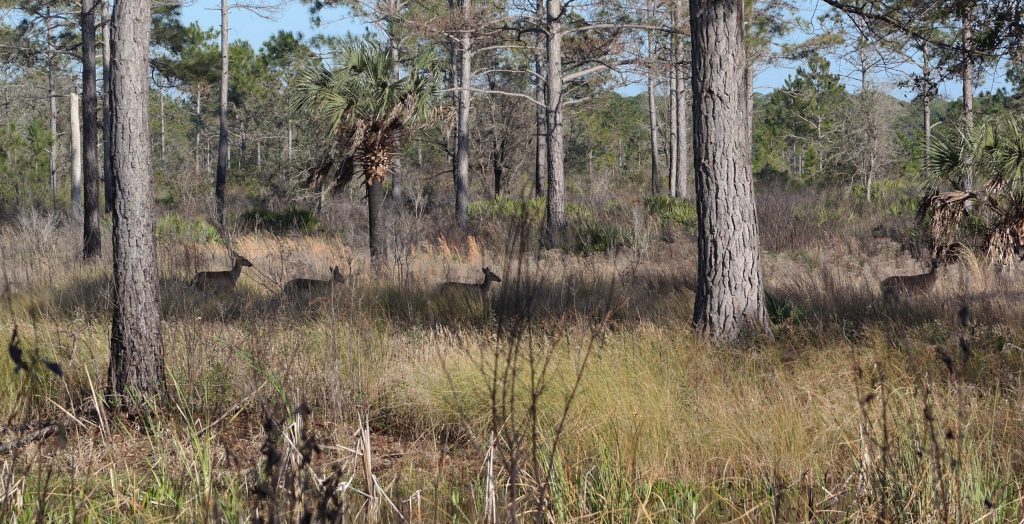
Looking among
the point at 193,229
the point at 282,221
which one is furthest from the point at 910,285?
the point at 282,221

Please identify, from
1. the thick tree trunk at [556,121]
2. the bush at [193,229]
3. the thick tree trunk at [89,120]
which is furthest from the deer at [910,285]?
the bush at [193,229]

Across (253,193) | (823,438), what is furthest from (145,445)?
(253,193)

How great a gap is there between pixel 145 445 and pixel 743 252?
4216mm

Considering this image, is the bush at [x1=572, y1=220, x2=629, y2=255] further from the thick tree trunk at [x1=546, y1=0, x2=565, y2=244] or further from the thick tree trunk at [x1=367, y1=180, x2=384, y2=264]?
the thick tree trunk at [x1=367, y1=180, x2=384, y2=264]

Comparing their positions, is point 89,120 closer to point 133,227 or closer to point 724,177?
point 133,227

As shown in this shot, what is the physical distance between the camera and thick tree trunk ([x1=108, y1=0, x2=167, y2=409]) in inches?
205

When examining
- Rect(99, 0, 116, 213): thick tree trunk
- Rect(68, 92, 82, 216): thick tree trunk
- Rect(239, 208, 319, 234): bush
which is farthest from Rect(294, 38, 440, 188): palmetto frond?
Rect(68, 92, 82, 216): thick tree trunk

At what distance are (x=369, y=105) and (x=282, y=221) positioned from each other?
938 centimetres

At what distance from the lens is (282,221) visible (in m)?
21.3

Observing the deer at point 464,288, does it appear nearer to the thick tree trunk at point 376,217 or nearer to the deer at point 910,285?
the deer at point 910,285

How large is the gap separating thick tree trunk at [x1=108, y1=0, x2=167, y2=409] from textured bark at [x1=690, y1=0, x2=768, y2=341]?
3707mm

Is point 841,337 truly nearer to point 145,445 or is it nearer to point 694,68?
point 694,68

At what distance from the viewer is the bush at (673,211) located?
17.5 metres

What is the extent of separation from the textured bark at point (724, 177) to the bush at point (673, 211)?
32.9ft
